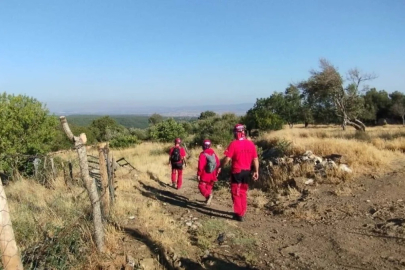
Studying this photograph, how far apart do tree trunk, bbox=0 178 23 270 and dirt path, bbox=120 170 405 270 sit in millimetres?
2023

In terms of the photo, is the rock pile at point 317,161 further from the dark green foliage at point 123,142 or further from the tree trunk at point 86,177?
the dark green foliage at point 123,142

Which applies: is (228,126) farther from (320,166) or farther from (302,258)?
(302,258)

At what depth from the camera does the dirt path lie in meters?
4.61

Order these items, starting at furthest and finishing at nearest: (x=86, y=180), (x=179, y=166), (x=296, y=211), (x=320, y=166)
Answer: (x=179, y=166) → (x=320, y=166) → (x=296, y=211) → (x=86, y=180)

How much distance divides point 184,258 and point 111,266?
3.61 feet

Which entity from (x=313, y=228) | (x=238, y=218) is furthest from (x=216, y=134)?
(x=313, y=228)

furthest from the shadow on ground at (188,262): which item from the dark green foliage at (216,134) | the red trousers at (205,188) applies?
the dark green foliage at (216,134)

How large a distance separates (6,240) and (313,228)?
5.07 meters

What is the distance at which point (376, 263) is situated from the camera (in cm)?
Result: 445

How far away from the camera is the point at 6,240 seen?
2.73 meters

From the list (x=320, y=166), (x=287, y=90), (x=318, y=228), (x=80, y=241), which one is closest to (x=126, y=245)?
(x=80, y=241)

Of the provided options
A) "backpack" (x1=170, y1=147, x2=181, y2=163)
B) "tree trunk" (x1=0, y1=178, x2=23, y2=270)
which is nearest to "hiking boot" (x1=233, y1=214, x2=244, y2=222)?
"backpack" (x1=170, y1=147, x2=181, y2=163)

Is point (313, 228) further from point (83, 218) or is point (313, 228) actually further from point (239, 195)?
point (83, 218)

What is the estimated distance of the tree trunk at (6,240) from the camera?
2674mm
